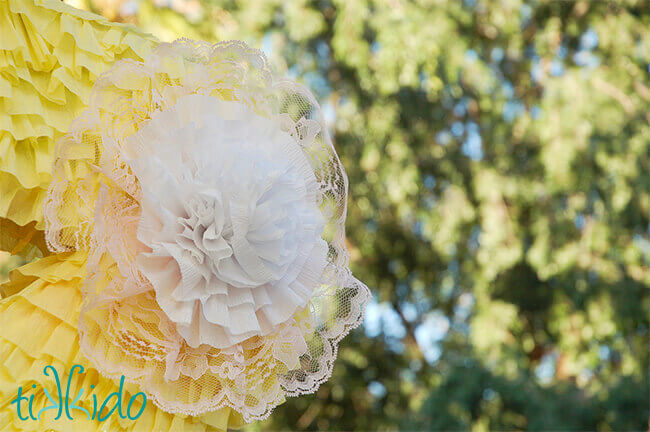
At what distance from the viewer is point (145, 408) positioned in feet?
1.60

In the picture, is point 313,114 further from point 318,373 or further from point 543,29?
point 543,29

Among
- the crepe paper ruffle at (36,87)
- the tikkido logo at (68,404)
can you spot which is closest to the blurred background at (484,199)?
the crepe paper ruffle at (36,87)

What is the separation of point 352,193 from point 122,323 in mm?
1935

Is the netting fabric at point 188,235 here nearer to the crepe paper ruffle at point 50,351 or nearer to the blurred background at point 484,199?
the crepe paper ruffle at point 50,351

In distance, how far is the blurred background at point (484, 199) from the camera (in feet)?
6.84

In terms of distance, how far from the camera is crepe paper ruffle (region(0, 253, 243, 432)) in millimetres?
450

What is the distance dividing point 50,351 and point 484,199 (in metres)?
2.02

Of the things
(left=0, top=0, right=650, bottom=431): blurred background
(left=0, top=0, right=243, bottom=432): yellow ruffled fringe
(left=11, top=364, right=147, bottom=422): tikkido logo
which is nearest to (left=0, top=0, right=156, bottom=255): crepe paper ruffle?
(left=0, top=0, right=243, bottom=432): yellow ruffled fringe

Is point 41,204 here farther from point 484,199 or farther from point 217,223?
point 484,199

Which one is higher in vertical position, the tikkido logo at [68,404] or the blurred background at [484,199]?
the tikkido logo at [68,404]

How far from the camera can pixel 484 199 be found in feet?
7.64

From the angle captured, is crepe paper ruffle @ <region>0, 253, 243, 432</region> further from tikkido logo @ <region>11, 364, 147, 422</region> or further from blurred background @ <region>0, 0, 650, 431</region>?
blurred background @ <region>0, 0, 650, 431</region>

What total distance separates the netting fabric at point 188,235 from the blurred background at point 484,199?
1507mm

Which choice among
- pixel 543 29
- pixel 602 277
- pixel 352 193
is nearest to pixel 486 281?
pixel 602 277
